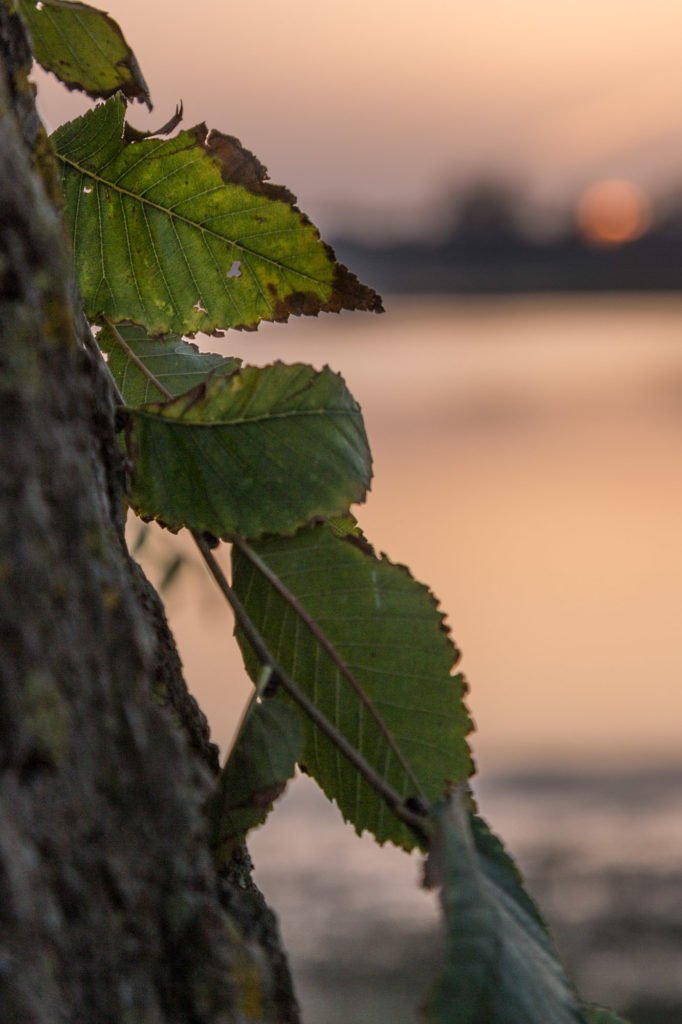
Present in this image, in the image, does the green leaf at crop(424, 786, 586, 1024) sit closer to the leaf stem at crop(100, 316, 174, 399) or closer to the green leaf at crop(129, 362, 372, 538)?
the green leaf at crop(129, 362, 372, 538)

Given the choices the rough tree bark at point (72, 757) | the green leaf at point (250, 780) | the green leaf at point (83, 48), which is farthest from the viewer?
the green leaf at point (83, 48)

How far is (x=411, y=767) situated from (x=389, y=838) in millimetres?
56

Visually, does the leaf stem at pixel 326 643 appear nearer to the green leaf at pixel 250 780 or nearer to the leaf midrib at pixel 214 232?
the green leaf at pixel 250 780

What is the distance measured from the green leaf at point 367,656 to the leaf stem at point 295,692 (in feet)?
0.04

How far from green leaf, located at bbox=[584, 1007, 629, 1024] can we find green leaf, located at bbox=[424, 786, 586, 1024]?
0.45 feet

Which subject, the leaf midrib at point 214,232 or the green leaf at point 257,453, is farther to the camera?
the leaf midrib at point 214,232

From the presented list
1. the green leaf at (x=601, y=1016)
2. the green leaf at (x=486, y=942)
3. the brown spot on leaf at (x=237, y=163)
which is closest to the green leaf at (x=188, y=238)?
the brown spot on leaf at (x=237, y=163)

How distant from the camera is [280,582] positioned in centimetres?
82

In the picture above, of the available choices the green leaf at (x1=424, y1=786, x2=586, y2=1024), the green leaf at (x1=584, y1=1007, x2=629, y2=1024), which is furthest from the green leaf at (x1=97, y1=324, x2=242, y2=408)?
the green leaf at (x1=584, y1=1007, x2=629, y2=1024)

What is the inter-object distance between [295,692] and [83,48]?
570 millimetres

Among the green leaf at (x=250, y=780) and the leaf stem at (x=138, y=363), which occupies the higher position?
the leaf stem at (x=138, y=363)

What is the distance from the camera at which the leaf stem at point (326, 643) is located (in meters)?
0.82

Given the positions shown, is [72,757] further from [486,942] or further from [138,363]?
[138,363]

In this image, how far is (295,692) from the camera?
0.80 metres
